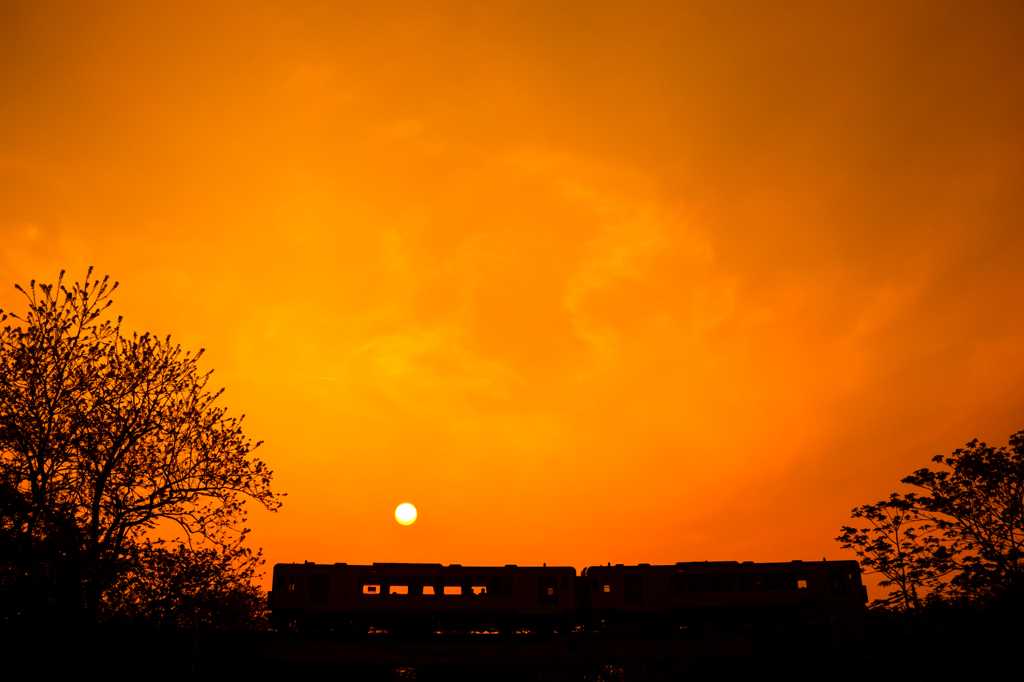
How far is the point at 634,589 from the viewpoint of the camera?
42281 millimetres

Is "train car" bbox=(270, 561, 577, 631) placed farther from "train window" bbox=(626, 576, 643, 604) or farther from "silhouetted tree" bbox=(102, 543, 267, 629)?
"silhouetted tree" bbox=(102, 543, 267, 629)

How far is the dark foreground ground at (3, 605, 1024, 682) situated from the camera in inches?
356

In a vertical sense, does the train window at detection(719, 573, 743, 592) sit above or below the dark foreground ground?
→ above

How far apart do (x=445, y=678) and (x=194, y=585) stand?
78.5ft

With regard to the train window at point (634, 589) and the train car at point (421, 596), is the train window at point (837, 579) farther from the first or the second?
the train car at point (421, 596)

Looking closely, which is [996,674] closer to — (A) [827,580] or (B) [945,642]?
(B) [945,642]

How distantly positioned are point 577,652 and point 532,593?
26.8 ft

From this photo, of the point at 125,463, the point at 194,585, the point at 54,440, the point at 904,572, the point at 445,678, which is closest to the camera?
the point at 54,440

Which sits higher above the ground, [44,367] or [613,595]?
[44,367]

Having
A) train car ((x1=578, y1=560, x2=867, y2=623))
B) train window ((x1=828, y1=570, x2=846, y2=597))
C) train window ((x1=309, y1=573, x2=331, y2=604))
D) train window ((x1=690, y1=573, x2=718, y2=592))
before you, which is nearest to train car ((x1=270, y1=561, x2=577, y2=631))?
train window ((x1=309, y1=573, x2=331, y2=604))

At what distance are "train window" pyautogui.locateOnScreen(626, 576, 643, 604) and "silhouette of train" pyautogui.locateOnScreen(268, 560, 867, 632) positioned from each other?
0.06 metres

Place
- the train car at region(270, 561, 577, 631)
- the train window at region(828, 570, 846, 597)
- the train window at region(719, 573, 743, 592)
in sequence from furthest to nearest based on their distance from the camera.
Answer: the train window at region(828, 570, 846, 597)
the train window at region(719, 573, 743, 592)
the train car at region(270, 561, 577, 631)

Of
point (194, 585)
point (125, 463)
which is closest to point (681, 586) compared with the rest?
point (194, 585)

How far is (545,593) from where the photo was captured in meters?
42.0
